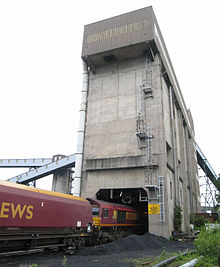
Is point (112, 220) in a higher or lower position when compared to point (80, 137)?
lower

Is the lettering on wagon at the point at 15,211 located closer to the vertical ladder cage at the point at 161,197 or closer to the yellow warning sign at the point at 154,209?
the yellow warning sign at the point at 154,209

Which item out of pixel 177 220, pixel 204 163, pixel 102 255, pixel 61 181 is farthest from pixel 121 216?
pixel 204 163

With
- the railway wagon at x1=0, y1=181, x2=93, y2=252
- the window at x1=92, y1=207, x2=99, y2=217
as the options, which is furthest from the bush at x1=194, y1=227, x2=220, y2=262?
the window at x1=92, y1=207, x2=99, y2=217

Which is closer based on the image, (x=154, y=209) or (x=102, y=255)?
(x=102, y=255)

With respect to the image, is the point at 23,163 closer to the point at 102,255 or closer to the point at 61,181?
the point at 61,181

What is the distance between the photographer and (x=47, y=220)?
12.4 m

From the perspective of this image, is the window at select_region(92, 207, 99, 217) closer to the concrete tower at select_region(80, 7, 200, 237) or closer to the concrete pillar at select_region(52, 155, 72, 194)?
the concrete tower at select_region(80, 7, 200, 237)

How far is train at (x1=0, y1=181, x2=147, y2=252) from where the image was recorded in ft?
34.7

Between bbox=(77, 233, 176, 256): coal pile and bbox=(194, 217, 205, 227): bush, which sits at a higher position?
bbox=(194, 217, 205, 227): bush

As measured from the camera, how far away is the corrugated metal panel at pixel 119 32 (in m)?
27.8

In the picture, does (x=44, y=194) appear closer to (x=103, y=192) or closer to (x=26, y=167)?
(x=103, y=192)

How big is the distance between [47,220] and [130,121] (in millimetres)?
16248

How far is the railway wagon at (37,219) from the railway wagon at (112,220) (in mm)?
2245

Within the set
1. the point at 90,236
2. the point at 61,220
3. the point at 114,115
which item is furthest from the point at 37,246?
the point at 114,115
